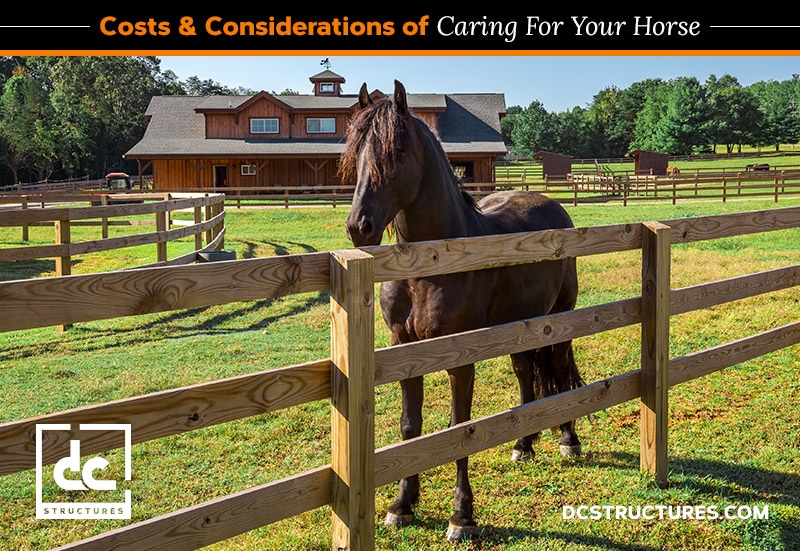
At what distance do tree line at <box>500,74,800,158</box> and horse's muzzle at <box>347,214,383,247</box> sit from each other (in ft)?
290

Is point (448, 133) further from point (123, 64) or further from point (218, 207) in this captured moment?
point (123, 64)

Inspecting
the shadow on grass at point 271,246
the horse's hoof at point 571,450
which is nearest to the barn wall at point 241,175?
the shadow on grass at point 271,246

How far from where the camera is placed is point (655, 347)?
4.66 m

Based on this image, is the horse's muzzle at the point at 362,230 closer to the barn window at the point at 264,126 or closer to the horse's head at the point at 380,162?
the horse's head at the point at 380,162

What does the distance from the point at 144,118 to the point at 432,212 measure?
240ft

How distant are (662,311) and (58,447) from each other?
144 inches

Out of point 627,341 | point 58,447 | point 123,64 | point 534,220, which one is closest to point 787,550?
point 534,220

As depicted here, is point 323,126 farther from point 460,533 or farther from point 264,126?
point 460,533

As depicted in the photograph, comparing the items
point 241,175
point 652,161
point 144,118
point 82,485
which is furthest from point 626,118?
point 82,485

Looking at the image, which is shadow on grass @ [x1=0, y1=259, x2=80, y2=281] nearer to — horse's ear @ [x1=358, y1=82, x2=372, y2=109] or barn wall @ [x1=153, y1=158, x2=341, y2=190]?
horse's ear @ [x1=358, y1=82, x2=372, y2=109]

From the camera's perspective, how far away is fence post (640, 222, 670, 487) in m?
4.63

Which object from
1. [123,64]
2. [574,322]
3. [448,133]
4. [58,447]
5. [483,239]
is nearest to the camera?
[58,447]

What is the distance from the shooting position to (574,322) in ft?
13.8

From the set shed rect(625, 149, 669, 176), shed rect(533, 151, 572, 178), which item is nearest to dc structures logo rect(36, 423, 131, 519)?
shed rect(533, 151, 572, 178)
